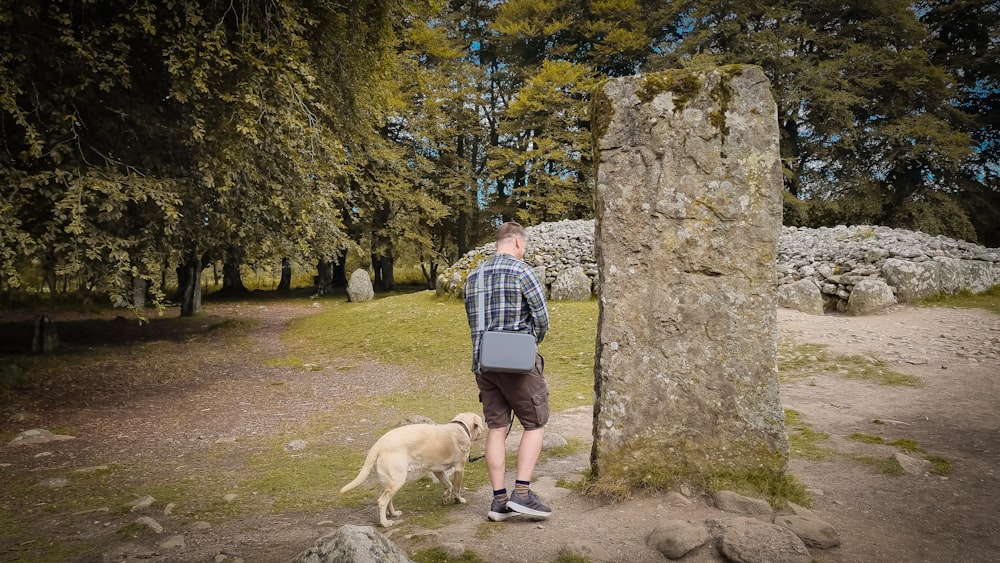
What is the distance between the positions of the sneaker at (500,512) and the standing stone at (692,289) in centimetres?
91

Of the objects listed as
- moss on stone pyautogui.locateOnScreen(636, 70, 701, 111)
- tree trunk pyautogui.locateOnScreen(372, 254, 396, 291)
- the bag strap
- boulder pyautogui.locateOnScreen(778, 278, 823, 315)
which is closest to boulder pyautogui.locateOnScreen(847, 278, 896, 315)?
boulder pyautogui.locateOnScreen(778, 278, 823, 315)

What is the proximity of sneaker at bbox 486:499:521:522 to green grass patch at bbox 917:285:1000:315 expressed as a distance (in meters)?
14.7

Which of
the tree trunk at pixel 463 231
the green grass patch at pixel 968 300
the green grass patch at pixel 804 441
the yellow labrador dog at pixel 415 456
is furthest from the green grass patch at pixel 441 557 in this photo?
the tree trunk at pixel 463 231

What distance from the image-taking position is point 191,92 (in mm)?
8633

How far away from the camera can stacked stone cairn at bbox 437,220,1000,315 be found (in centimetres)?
1498

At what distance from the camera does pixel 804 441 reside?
6.72 m

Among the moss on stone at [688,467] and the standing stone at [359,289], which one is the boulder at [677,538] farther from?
the standing stone at [359,289]

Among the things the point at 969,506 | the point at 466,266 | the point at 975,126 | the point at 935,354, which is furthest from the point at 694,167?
the point at 975,126

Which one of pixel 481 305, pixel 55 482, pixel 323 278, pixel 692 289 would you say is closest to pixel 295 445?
pixel 55 482

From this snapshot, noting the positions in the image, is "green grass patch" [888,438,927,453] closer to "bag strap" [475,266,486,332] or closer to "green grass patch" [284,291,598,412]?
"green grass patch" [284,291,598,412]

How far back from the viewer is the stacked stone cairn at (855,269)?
1498cm

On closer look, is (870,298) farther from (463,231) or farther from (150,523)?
(463,231)

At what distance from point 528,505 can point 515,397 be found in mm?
838

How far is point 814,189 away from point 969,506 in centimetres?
3000
